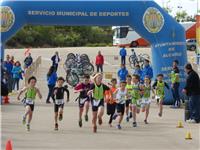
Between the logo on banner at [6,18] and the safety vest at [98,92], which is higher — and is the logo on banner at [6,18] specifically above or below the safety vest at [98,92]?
above

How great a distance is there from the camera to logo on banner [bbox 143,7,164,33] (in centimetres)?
2198

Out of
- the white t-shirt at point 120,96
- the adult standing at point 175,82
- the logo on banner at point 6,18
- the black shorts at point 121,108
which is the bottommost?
the black shorts at point 121,108

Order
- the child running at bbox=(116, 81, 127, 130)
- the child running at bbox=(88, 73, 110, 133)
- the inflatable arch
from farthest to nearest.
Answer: the inflatable arch → the child running at bbox=(116, 81, 127, 130) → the child running at bbox=(88, 73, 110, 133)

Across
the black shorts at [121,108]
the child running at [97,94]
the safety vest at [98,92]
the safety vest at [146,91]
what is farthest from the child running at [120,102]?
the safety vest at [146,91]

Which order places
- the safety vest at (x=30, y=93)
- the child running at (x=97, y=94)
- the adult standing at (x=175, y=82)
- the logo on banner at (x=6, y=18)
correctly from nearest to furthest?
1. the child running at (x=97, y=94)
2. the safety vest at (x=30, y=93)
3. the adult standing at (x=175, y=82)
4. the logo on banner at (x=6, y=18)

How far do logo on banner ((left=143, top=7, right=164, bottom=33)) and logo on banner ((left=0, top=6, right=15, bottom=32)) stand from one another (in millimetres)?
4988

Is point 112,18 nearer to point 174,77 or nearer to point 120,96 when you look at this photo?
point 174,77

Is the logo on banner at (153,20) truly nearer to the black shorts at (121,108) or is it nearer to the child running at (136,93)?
the child running at (136,93)

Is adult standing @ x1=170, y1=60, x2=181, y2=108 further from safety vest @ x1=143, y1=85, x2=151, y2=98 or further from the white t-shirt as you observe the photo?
the white t-shirt

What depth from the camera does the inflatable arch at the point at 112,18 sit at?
21703 mm

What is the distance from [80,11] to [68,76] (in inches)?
328

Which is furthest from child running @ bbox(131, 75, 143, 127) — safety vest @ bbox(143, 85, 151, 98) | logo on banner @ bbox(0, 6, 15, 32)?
logo on banner @ bbox(0, 6, 15, 32)

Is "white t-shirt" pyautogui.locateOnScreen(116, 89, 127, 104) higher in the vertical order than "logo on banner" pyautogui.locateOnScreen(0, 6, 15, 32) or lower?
lower

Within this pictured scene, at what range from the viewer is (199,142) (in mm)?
13219
